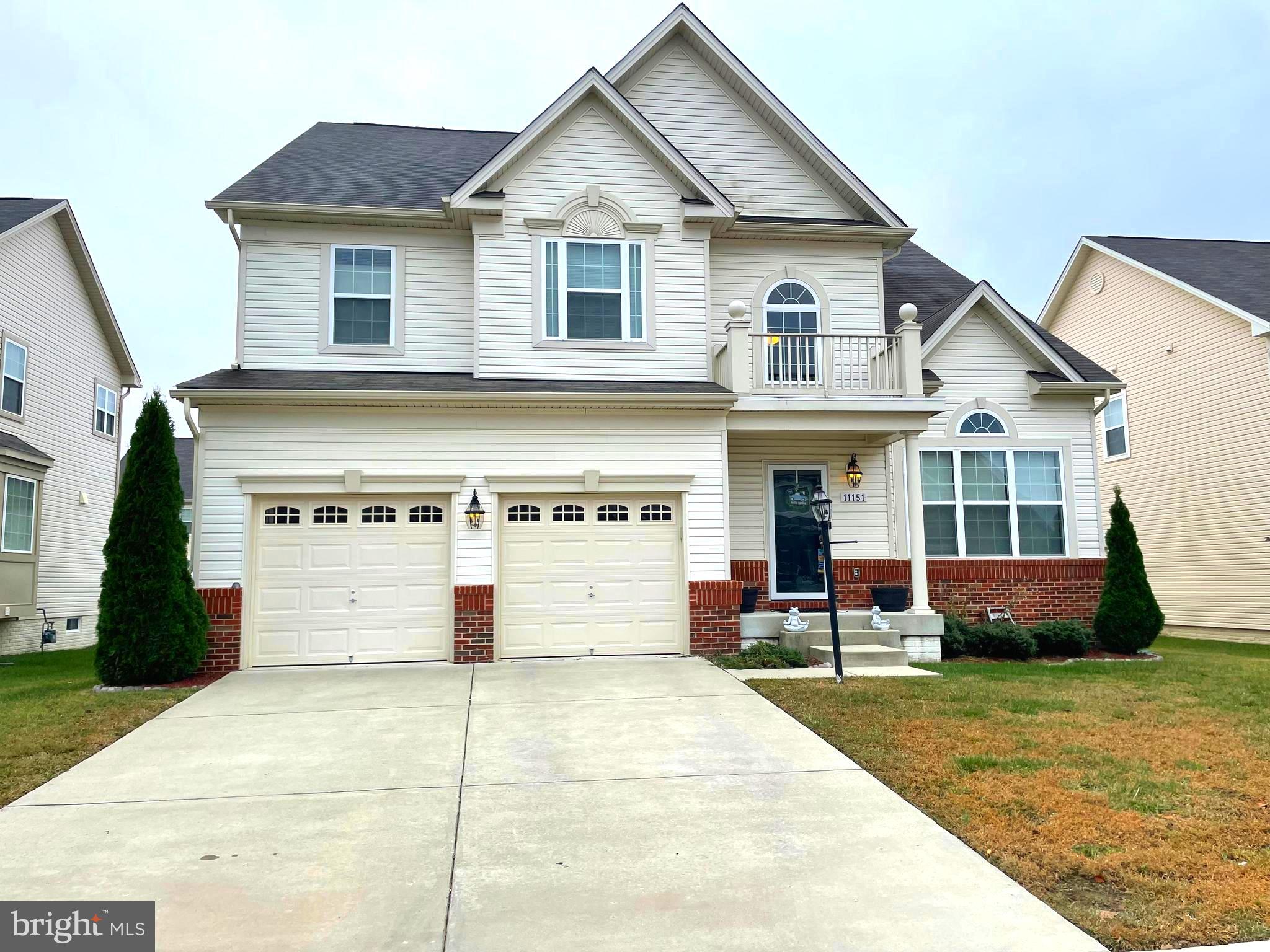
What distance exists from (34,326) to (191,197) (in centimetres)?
3892

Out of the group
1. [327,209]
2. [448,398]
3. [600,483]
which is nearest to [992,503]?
[600,483]

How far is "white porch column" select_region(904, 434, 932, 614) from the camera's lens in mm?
13336

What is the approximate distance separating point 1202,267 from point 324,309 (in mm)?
18873

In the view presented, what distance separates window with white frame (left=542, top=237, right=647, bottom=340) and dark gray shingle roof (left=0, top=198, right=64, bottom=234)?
1143 centimetres

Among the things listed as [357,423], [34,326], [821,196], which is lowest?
[357,423]

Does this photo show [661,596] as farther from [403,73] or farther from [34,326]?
[403,73]

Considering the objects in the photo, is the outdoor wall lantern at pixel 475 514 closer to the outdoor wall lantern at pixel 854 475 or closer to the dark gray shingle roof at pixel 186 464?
the outdoor wall lantern at pixel 854 475

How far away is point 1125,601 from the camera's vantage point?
13.9 m

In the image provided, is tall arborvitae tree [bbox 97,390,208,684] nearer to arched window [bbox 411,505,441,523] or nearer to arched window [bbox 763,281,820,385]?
arched window [bbox 411,505,441,523]

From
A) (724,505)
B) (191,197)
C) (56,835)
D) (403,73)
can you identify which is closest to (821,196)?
(724,505)

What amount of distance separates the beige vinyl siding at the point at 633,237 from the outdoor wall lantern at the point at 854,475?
9.74ft

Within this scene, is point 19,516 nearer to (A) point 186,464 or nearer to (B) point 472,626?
(B) point 472,626

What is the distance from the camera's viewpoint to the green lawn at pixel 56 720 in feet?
22.6

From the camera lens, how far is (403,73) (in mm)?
74250
